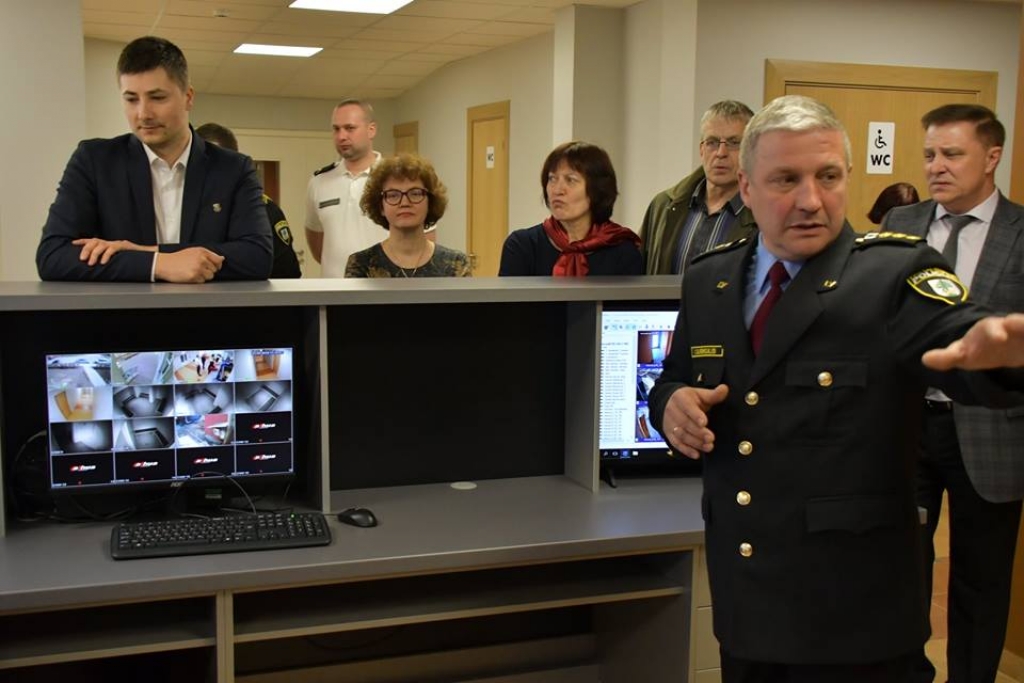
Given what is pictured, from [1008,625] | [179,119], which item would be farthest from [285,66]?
[1008,625]

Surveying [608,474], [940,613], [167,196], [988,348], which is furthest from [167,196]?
[940,613]

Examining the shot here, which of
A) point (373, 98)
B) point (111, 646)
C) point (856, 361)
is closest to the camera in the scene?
point (856, 361)

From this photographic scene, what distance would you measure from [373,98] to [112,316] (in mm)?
9834

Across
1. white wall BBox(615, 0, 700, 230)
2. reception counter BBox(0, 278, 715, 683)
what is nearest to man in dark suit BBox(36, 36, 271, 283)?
reception counter BBox(0, 278, 715, 683)

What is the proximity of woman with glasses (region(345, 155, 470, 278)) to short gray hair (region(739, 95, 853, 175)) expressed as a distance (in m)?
1.72

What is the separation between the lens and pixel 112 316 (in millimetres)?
2275

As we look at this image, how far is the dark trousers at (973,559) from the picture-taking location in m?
2.83

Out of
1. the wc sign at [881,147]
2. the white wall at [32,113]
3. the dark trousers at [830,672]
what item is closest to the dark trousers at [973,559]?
the dark trousers at [830,672]

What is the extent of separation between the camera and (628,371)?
8.07 ft

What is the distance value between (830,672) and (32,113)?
431 cm

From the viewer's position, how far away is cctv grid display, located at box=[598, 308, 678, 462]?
96.3 inches

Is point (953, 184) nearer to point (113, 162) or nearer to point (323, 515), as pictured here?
point (323, 515)

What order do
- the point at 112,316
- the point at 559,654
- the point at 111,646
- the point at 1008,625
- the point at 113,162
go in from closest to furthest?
the point at 111,646 → the point at 112,316 → the point at 113,162 → the point at 559,654 → the point at 1008,625

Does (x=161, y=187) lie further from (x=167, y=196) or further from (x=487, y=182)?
(x=487, y=182)
